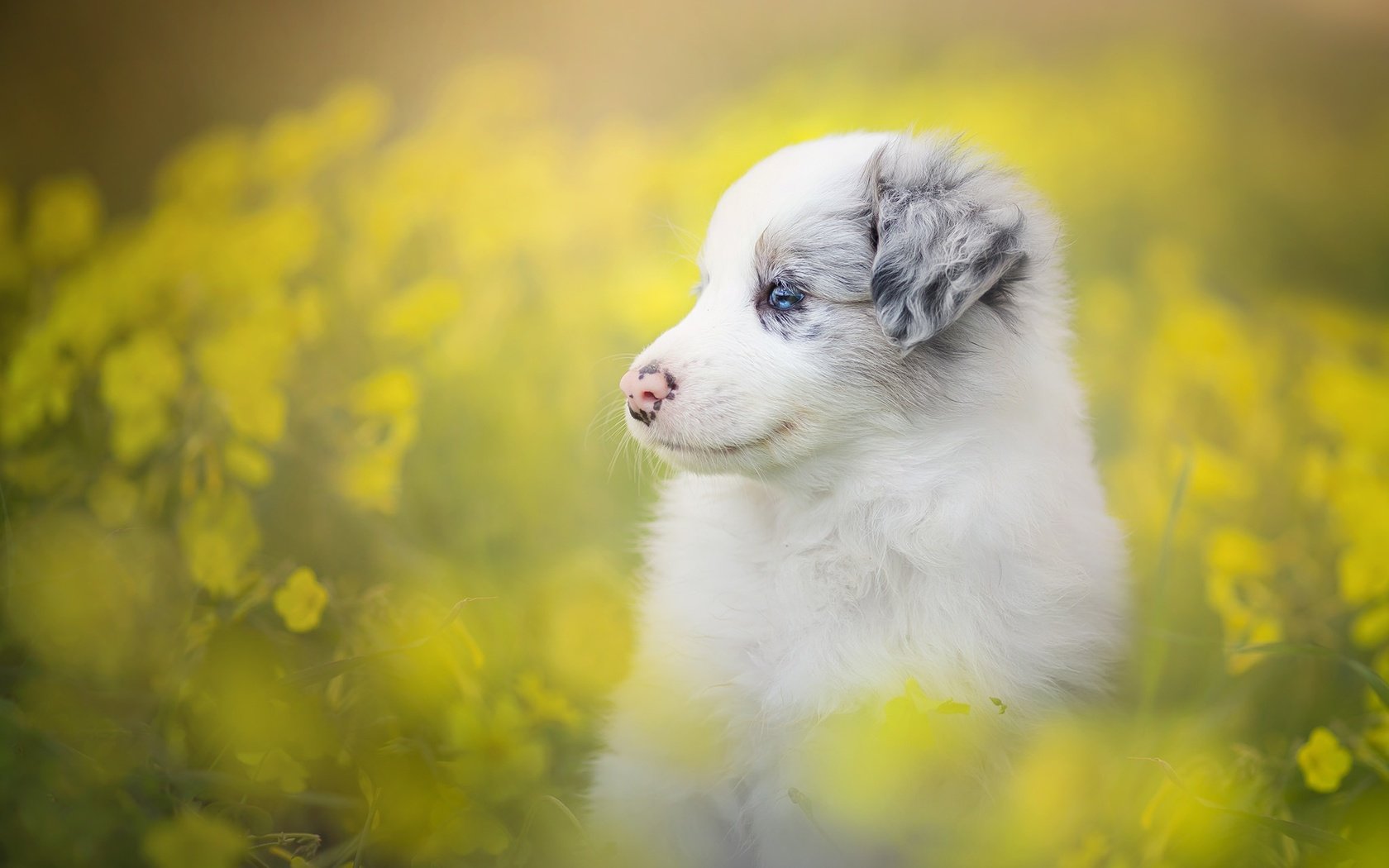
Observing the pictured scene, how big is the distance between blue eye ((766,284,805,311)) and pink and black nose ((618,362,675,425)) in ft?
0.74

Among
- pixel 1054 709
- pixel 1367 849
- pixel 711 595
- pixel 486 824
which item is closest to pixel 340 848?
pixel 486 824

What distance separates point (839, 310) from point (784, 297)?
0.29 feet

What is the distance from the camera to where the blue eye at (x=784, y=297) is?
158 cm

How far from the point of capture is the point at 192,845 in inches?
49.8

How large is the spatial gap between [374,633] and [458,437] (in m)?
0.78

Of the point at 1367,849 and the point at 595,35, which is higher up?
the point at 595,35

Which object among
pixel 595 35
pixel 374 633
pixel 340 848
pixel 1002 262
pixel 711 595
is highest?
pixel 595 35

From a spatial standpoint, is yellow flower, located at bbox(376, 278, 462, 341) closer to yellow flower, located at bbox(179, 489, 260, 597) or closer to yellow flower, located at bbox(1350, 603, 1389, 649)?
yellow flower, located at bbox(179, 489, 260, 597)

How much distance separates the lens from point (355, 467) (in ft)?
7.46

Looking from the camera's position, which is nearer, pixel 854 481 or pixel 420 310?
pixel 854 481

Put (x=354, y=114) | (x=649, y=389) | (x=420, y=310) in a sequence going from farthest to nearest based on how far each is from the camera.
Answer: (x=354, y=114), (x=420, y=310), (x=649, y=389)

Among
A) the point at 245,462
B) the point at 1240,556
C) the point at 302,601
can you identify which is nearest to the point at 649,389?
the point at 302,601

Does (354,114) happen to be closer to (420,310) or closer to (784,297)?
(420,310)

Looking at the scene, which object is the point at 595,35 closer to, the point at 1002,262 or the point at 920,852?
the point at 1002,262
